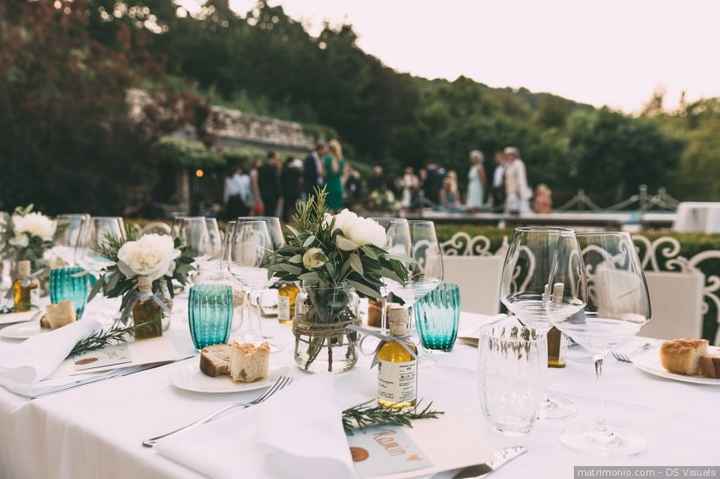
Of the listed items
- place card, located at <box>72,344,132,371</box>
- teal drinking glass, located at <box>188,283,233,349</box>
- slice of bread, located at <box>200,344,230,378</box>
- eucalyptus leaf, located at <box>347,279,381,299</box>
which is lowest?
place card, located at <box>72,344,132,371</box>

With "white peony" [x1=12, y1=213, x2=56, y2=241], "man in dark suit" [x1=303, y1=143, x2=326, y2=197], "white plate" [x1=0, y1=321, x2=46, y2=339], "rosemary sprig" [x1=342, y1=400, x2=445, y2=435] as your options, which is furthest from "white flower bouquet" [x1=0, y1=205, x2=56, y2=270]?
"man in dark suit" [x1=303, y1=143, x2=326, y2=197]

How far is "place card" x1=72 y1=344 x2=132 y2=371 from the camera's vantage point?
4.35ft

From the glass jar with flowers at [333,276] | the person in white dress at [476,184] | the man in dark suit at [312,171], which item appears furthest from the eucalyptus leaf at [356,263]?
the person in white dress at [476,184]

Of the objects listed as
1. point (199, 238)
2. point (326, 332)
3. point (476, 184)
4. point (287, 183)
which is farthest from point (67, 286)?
point (476, 184)

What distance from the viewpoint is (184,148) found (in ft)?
58.7

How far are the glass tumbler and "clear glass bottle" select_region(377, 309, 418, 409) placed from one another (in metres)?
0.17

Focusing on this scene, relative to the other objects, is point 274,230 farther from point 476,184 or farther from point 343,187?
point 476,184

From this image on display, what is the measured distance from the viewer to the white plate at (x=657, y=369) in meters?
1.24

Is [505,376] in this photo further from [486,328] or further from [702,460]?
[702,460]

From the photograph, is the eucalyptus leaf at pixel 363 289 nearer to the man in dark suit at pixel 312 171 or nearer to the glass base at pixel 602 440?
the glass base at pixel 602 440

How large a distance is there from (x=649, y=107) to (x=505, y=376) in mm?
49952

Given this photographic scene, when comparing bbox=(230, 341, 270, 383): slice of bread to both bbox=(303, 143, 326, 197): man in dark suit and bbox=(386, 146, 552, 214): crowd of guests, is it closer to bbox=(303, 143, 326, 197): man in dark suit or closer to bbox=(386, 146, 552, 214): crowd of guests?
bbox=(303, 143, 326, 197): man in dark suit

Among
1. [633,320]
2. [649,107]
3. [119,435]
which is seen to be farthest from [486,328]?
[649,107]

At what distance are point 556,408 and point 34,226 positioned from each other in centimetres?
214
